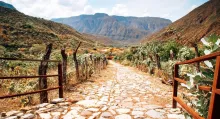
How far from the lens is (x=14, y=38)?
30.9 metres

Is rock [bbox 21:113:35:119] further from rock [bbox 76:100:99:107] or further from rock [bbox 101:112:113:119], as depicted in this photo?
rock [bbox 101:112:113:119]

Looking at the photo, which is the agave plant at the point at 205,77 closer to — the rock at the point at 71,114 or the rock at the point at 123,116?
the rock at the point at 123,116

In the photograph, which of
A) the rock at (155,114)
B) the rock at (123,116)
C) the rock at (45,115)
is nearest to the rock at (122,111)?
the rock at (123,116)

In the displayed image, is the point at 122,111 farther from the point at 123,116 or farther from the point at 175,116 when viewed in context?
the point at 175,116

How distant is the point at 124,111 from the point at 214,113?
2.39 metres

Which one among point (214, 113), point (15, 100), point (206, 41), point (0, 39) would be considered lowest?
point (15, 100)

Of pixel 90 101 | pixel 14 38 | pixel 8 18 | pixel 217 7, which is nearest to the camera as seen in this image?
pixel 90 101

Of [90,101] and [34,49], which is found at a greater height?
[34,49]

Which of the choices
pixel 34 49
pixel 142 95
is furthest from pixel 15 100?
pixel 34 49

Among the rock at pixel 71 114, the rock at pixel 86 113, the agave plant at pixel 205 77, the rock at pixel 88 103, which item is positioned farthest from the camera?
the rock at pixel 88 103

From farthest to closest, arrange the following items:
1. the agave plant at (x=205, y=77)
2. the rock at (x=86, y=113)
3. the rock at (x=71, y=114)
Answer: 1. the rock at (x=86, y=113)
2. the rock at (x=71, y=114)
3. the agave plant at (x=205, y=77)

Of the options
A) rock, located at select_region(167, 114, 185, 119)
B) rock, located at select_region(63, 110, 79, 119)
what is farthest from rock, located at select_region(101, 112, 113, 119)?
rock, located at select_region(167, 114, 185, 119)

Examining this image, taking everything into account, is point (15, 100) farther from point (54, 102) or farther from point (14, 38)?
point (14, 38)

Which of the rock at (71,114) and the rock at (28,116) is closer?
the rock at (28,116)
